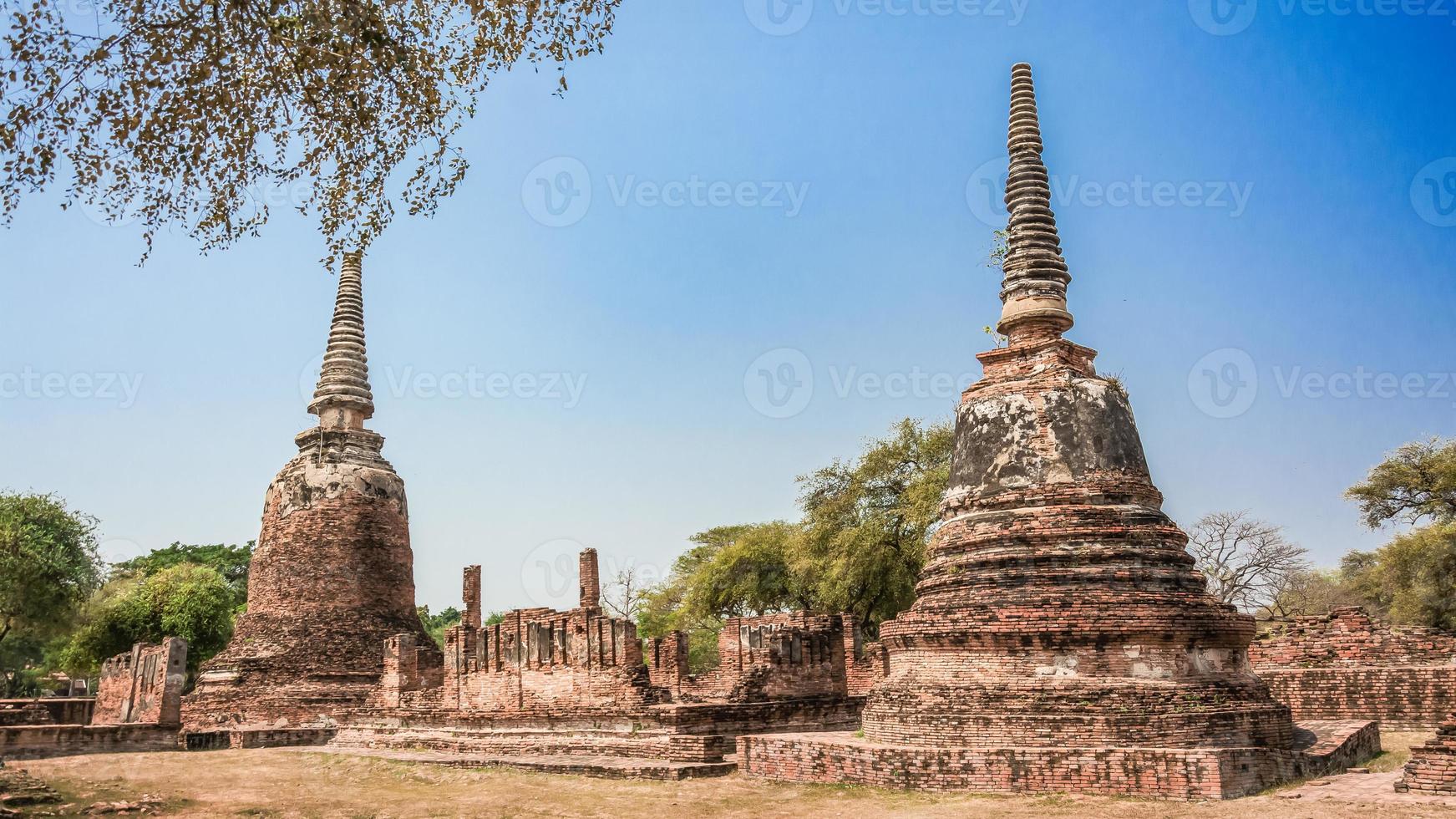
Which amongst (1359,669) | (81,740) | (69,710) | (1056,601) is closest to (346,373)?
(81,740)

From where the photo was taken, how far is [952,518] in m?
14.2

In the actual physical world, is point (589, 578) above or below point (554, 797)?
above

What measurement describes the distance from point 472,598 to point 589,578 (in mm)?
3512

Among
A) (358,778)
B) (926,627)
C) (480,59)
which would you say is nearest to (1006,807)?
(926,627)

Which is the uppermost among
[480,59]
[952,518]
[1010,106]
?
[1010,106]

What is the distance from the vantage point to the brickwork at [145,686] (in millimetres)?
24469

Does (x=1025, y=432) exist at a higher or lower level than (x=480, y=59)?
lower

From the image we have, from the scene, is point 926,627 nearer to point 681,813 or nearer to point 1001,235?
point 681,813

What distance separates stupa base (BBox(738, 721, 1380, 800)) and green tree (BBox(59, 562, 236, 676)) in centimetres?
2957

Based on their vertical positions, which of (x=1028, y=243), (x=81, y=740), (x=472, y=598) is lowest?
(x=81, y=740)

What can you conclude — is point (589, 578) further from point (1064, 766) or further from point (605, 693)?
point (1064, 766)

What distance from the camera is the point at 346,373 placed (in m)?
28.0

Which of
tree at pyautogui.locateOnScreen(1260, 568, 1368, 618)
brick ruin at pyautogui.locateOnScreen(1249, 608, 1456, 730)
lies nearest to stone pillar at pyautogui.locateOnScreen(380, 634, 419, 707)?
brick ruin at pyautogui.locateOnScreen(1249, 608, 1456, 730)

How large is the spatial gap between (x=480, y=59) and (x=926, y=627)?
793 centimetres
